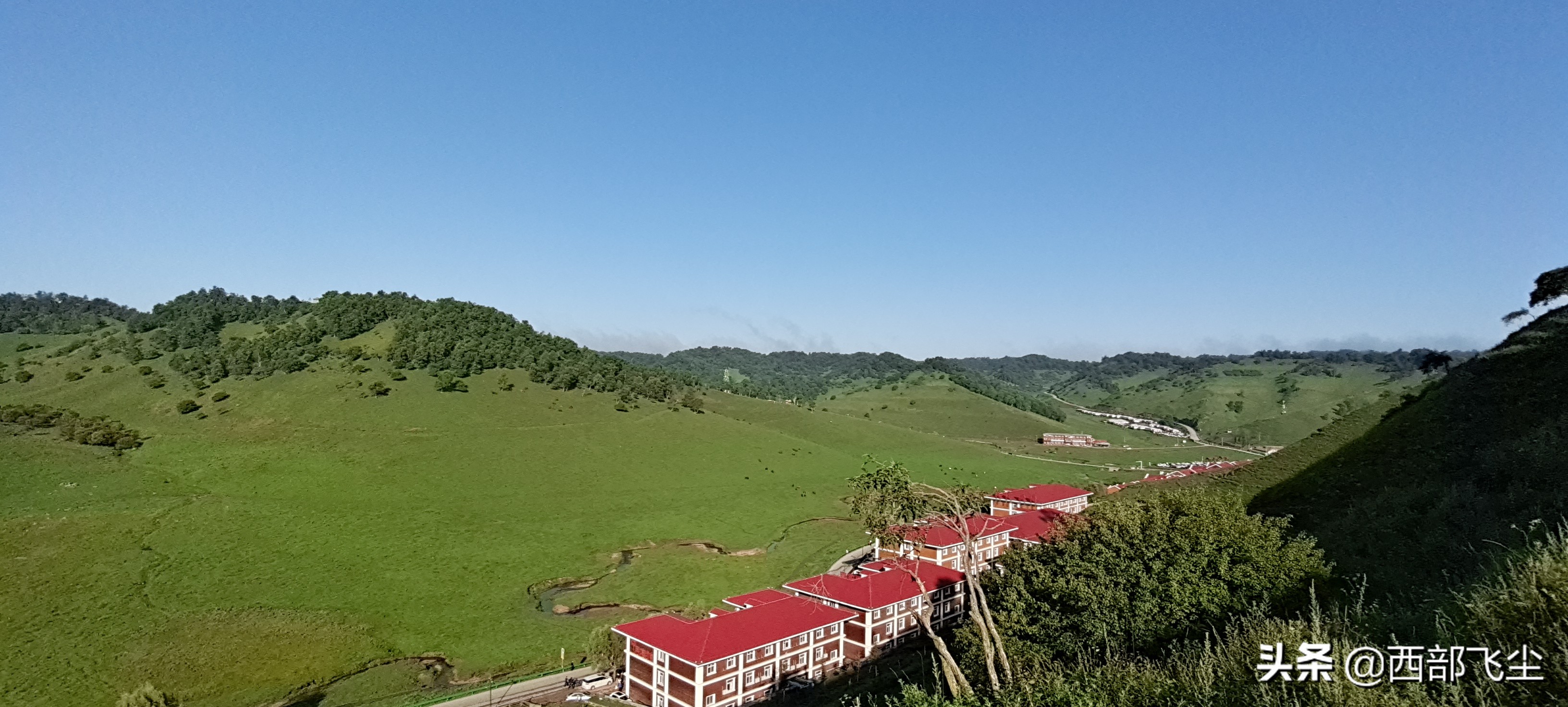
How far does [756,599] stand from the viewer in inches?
1730

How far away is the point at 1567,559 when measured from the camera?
8.78m

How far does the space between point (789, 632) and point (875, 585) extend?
7967 millimetres

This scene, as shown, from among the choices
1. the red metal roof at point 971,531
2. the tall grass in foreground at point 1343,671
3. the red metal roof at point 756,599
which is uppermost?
the tall grass in foreground at point 1343,671

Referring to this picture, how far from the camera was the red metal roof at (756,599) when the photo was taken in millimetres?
42875

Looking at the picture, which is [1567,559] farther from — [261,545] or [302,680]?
A: [261,545]

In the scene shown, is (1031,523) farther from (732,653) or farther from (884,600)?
(732,653)

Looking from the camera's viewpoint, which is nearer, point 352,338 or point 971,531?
point 971,531

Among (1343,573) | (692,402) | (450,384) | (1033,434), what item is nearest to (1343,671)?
(1343,573)

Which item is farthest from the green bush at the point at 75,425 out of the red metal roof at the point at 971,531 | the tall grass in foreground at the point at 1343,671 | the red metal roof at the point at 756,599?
the tall grass in foreground at the point at 1343,671

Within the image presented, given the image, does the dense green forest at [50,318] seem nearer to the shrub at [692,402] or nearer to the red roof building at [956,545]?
the shrub at [692,402]

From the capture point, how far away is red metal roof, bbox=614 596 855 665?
3494 cm

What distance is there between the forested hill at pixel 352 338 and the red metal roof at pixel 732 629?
75945mm

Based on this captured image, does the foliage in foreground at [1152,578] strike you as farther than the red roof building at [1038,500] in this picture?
No

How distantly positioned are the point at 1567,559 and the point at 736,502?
71611 mm
